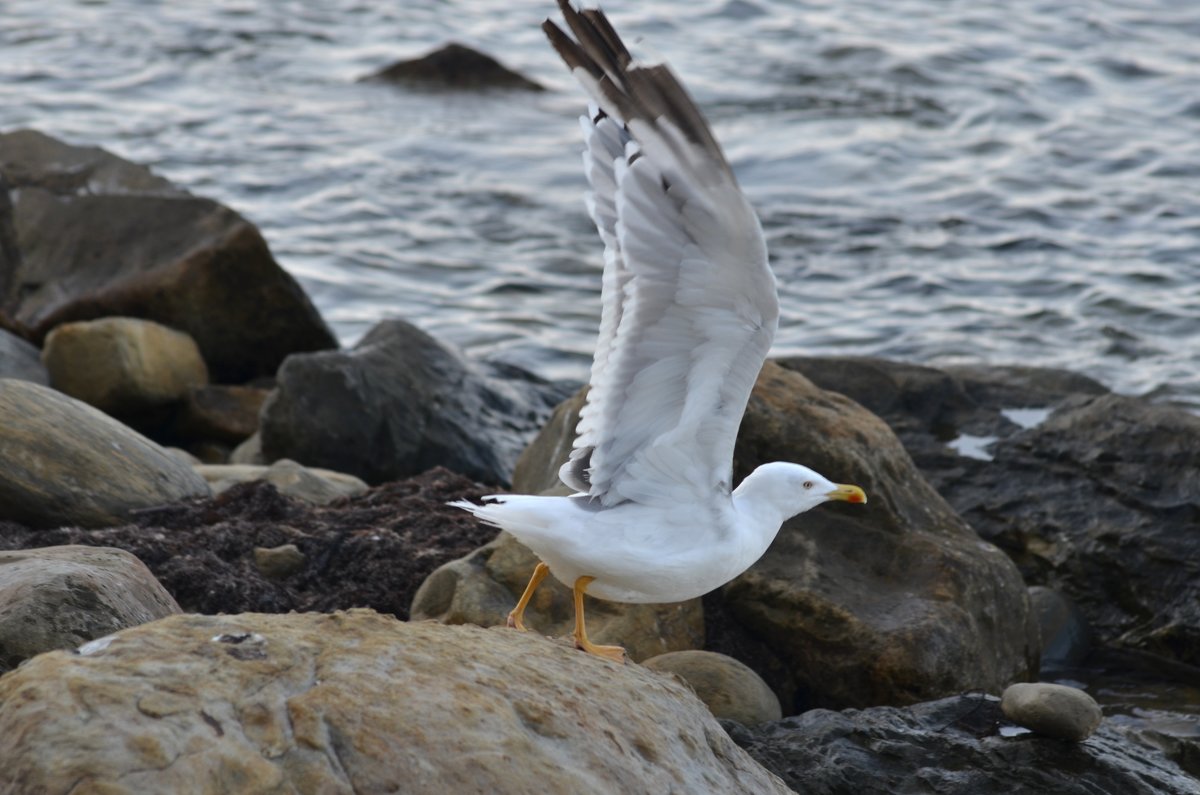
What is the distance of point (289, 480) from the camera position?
7.61 meters

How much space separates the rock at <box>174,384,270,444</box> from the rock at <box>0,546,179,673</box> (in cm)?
490

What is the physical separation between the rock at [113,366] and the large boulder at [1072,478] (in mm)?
3874

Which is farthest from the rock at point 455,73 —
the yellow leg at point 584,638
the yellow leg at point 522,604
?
the yellow leg at point 584,638

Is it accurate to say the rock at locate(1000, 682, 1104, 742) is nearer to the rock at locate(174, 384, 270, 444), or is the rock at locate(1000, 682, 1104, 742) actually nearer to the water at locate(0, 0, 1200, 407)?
the water at locate(0, 0, 1200, 407)

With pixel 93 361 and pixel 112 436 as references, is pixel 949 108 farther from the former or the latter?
pixel 112 436

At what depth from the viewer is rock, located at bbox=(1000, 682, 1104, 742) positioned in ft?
17.7

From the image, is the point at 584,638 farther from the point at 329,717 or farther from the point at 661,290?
the point at 329,717

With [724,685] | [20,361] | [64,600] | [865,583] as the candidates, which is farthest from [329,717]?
[20,361]

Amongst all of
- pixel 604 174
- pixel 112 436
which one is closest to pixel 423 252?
pixel 112 436

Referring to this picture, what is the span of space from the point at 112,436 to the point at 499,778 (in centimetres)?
381

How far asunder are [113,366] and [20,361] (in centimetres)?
55

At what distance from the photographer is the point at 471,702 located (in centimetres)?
374

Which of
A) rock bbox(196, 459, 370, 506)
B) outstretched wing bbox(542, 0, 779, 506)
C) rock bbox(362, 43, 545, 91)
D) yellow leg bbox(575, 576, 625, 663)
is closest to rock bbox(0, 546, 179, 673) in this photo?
yellow leg bbox(575, 576, 625, 663)

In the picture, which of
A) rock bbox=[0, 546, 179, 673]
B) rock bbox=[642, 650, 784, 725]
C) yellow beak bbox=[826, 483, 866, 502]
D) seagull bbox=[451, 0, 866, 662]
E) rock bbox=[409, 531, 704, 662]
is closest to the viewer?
rock bbox=[0, 546, 179, 673]
